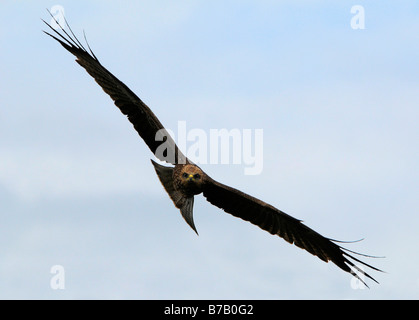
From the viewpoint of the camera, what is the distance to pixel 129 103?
14.0 metres

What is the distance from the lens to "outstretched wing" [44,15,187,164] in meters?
13.8

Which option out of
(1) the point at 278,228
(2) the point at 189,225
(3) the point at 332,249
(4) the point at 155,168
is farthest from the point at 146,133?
(3) the point at 332,249

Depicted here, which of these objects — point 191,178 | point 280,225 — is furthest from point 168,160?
point 280,225

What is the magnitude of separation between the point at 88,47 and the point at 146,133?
5.61ft

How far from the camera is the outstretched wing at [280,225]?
14.5 metres

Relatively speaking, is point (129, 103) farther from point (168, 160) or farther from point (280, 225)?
point (280, 225)

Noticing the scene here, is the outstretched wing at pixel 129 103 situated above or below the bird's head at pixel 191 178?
above

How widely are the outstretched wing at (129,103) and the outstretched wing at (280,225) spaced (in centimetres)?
112

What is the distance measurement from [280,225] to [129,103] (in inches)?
134

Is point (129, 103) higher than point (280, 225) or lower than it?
higher

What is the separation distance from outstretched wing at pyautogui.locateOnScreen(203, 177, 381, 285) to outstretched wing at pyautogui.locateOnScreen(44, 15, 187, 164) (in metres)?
1.12

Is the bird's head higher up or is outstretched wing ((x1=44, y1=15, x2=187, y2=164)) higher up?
outstretched wing ((x1=44, y1=15, x2=187, y2=164))

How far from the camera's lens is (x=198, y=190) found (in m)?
14.0
